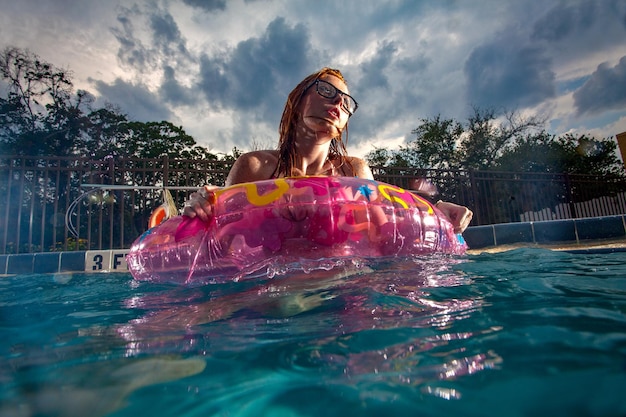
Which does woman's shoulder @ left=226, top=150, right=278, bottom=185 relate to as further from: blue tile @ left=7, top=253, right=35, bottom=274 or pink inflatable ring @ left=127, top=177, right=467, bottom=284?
blue tile @ left=7, top=253, right=35, bottom=274

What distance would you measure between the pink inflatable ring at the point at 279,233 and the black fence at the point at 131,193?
2224mm

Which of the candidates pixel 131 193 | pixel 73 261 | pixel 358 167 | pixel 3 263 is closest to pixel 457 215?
pixel 358 167

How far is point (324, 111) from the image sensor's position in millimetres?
2992

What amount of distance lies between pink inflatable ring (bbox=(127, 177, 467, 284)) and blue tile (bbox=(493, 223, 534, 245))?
463 centimetres

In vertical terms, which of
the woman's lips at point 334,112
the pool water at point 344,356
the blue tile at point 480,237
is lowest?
the pool water at point 344,356

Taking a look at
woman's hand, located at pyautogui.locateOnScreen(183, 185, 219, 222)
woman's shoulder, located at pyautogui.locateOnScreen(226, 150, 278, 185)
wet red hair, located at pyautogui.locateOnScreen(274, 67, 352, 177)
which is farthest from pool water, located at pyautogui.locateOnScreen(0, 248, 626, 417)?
wet red hair, located at pyautogui.locateOnScreen(274, 67, 352, 177)

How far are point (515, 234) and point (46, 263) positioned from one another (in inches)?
323

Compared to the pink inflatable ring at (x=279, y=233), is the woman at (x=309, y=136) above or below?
above

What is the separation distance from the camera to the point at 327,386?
676 millimetres

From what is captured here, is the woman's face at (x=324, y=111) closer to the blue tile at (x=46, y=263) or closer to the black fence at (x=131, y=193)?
the black fence at (x=131, y=193)

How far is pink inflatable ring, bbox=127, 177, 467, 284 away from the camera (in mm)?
2076

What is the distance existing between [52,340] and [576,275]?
2238 mm

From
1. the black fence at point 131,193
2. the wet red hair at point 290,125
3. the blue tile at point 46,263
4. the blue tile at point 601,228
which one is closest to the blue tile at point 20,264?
the blue tile at point 46,263

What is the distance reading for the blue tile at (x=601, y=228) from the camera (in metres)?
5.54
